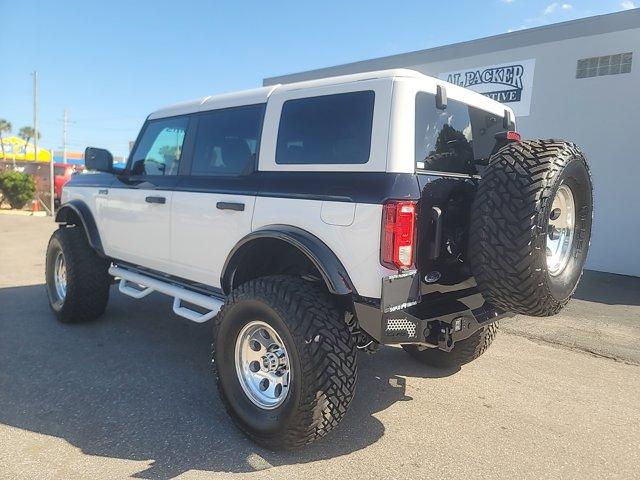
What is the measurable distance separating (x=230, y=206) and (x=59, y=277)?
9.91ft

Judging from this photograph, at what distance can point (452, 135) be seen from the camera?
3129 millimetres

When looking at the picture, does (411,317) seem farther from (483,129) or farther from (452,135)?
(483,129)

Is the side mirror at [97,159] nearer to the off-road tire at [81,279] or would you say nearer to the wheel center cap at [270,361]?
the off-road tire at [81,279]

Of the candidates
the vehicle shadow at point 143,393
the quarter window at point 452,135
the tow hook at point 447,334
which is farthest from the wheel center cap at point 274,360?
the quarter window at point 452,135

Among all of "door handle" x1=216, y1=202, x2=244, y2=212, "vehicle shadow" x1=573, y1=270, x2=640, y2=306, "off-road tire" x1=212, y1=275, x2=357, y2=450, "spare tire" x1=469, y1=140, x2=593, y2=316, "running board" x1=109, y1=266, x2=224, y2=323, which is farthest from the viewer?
"vehicle shadow" x1=573, y1=270, x2=640, y2=306

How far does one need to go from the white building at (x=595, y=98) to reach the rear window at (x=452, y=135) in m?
7.12

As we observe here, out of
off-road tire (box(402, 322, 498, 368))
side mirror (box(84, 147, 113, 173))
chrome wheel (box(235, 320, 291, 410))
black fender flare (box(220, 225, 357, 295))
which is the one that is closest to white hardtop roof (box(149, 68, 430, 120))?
side mirror (box(84, 147, 113, 173))

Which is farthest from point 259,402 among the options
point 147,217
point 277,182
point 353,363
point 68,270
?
point 68,270

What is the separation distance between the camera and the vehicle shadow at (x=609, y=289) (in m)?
7.43

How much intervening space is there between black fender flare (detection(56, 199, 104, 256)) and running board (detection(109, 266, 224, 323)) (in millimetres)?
327

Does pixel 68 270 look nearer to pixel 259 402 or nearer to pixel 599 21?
pixel 259 402

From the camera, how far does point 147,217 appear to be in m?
4.20

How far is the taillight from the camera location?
8.19 feet

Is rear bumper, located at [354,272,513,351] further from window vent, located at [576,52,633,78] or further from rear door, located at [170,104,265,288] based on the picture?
window vent, located at [576,52,633,78]
